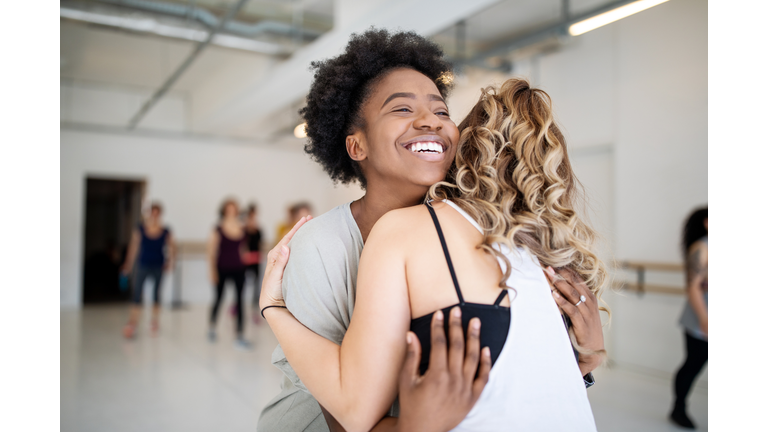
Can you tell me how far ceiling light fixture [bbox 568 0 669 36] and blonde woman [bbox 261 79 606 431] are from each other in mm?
3184

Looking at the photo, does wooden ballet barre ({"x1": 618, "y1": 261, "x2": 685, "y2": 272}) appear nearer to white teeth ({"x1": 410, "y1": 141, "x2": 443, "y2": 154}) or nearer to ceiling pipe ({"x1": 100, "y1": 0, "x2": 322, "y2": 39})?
white teeth ({"x1": 410, "y1": 141, "x2": 443, "y2": 154})

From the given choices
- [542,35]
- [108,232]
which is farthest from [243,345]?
[108,232]

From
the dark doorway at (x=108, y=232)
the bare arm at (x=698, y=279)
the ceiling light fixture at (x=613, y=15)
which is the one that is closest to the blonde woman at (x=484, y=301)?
the bare arm at (x=698, y=279)

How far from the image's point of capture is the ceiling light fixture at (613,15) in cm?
359

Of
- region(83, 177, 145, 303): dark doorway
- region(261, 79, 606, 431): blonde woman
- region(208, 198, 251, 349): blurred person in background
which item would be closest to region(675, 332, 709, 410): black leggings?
region(261, 79, 606, 431): blonde woman

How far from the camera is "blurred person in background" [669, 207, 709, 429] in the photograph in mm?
3260

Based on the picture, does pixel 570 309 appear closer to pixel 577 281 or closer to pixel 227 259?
pixel 577 281

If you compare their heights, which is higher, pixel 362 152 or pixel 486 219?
pixel 362 152

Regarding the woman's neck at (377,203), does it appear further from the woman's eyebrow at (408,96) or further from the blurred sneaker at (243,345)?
the blurred sneaker at (243,345)

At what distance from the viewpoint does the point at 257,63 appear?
6820mm

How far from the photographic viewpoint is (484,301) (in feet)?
2.98
